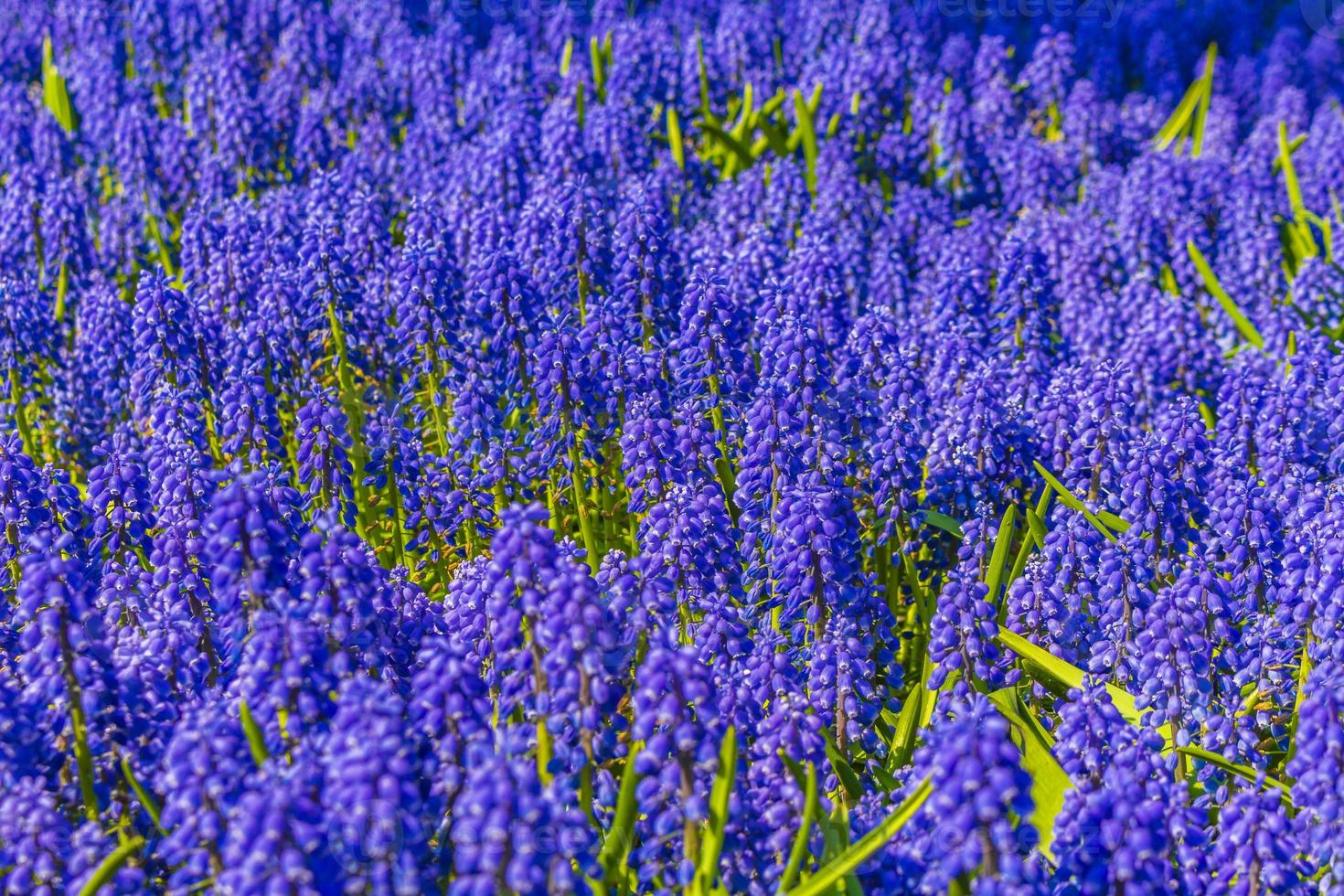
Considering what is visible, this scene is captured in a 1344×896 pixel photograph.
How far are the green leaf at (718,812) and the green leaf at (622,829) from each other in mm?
329

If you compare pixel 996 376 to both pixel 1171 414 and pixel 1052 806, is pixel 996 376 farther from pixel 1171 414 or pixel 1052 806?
pixel 1052 806

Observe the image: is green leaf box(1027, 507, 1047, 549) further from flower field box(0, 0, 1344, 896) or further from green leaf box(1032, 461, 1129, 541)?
green leaf box(1032, 461, 1129, 541)

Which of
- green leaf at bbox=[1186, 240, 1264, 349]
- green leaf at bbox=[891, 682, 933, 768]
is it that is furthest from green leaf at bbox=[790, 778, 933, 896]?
green leaf at bbox=[1186, 240, 1264, 349]

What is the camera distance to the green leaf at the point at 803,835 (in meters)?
4.46

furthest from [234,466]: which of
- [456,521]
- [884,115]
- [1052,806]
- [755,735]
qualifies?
[884,115]

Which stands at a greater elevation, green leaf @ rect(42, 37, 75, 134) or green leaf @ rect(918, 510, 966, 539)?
green leaf @ rect(42, 37, 75, 134)

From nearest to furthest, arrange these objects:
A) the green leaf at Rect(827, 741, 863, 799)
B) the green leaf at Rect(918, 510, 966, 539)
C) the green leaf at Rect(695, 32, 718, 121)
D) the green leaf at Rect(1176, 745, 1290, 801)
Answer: the green leaf at Rect(1176, 745, 1290, 801) → the green leaf at Rect(827, 741, 863, 799) → the green leaf at Rect(918, 510, 966, 539) → the green leaf at Rect(695, 32, 718, 121)

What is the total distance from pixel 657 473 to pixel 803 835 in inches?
108

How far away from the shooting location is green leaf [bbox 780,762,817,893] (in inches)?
176

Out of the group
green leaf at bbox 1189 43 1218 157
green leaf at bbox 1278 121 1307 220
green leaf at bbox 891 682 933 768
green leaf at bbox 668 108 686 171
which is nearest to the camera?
green leaf at bbox 891 682 933 768

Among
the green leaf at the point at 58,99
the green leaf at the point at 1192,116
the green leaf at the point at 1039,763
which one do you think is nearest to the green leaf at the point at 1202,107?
the green leaf at the point at 1192,116

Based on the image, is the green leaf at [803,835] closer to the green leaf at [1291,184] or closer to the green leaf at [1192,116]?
the green leaf at [1291,184]

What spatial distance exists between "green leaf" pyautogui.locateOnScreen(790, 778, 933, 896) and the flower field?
0.03 m

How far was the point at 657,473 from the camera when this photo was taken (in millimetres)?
6902
